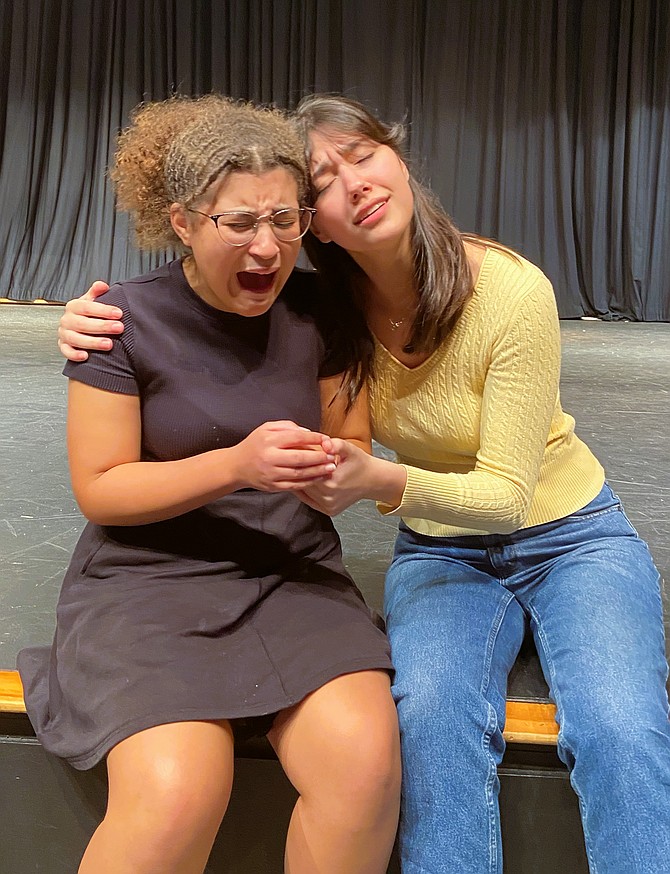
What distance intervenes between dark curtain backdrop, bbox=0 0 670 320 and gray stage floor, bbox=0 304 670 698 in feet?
8.21

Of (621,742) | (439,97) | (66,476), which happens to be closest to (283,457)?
(621,742)

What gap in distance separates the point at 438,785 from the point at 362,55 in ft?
21.6

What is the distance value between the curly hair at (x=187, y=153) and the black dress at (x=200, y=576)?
0.08 m

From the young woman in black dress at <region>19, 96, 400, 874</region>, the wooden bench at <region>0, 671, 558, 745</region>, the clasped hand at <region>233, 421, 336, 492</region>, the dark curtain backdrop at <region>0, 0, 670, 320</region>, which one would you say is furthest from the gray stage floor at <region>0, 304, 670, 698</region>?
the dark curtain backdrop at <region>0, 0, 670, 320</region>

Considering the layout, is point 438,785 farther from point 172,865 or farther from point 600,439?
point 600,439

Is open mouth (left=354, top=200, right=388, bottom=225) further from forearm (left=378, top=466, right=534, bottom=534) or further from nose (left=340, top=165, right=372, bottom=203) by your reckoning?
forearm (left=378, top=466, right=534, bottom=534)

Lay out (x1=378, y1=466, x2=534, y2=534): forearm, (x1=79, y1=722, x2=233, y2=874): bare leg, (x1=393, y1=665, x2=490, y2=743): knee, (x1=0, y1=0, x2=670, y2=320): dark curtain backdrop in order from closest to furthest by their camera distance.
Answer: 1. (x1=79, y1=722, x2=233, y2=874): bare leg
2. (x1=393, y1=665, x2=490, y2=743): knee
3. (x1=378, y1=466, x2=534, y2=534): forearm
4. (x1=0, y1=0, x2=670, y2=320): dark curtain backdrop

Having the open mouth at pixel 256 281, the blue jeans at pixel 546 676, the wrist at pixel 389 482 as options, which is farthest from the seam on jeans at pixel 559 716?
the open mouth at pixel 256 281

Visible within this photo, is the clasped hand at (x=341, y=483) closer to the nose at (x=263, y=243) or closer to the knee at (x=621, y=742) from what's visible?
the nose at (x=263, y=243)

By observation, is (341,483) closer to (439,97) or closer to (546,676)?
(546,676)

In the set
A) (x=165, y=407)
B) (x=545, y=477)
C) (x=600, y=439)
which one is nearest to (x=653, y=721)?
(x=545, y=477)

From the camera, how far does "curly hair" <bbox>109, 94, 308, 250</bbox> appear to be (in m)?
0.95

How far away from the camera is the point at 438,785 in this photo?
2.92 feet

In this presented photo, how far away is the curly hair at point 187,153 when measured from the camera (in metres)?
0.95
